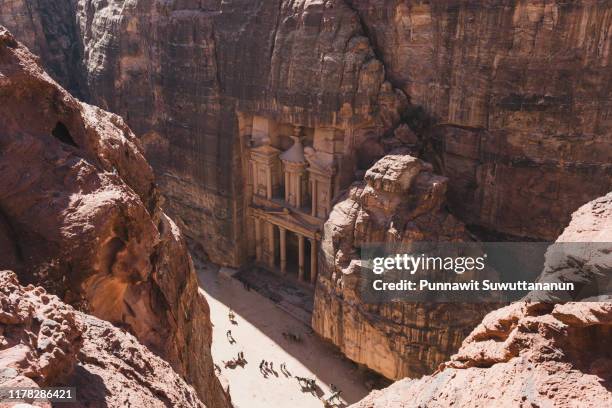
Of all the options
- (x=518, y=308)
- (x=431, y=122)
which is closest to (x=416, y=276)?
(x=431, y=122)

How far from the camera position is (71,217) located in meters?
5.93

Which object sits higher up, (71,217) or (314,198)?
(71,217)

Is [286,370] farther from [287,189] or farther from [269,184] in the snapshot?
[269,184]

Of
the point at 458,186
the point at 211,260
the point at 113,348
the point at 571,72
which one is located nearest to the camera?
the point at 113,348

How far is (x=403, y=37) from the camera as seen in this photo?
1888cm

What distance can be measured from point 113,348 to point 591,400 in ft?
15.1

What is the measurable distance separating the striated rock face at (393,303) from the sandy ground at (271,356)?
107cm

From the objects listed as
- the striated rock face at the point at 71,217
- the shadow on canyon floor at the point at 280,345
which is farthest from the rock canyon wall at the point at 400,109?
the striated rock face at the point at 71,217

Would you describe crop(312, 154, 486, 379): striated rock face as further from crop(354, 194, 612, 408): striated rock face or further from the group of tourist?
crop(354, 194, 612, 408): striated rock face

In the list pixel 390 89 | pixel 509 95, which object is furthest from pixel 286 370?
pixel 509 95

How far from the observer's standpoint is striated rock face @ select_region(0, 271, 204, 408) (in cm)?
404

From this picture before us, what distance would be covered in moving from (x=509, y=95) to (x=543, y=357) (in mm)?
12962

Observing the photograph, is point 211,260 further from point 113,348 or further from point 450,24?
point 113,348

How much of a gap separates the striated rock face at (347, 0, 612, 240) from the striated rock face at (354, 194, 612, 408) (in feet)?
35.2
